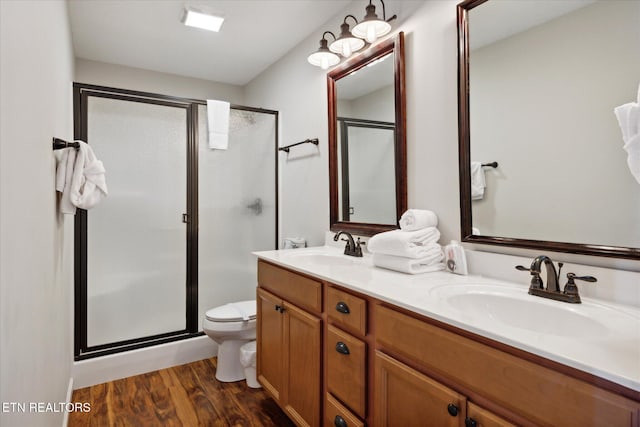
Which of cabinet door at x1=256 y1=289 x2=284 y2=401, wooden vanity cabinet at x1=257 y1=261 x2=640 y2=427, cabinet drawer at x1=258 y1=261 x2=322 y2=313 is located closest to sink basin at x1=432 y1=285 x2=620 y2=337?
wooden vanity cabinet at x1=257 y1=261 x2=640 y2=427

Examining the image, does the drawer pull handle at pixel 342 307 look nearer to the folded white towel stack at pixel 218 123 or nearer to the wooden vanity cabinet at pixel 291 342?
the wooden vanity cabinet at pixel 291 342

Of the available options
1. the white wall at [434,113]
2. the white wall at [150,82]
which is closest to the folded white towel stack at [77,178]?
the white wall at [434,113]

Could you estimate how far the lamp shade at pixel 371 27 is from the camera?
5.81 ft

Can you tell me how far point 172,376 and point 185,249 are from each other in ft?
3.01

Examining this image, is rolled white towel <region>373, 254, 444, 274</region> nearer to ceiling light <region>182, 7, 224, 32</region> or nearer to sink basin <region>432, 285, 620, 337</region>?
sink basin <region>432, 285, 620, 337</region>

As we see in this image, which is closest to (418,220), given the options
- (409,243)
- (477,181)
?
(409,243)

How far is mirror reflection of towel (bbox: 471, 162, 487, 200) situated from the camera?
149 centimetres

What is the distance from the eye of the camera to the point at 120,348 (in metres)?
2.53

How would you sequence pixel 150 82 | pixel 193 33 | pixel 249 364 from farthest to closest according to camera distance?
pixel 150 82, pixel 193 33, pixel 249 364

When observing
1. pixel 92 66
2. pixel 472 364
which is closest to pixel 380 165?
pixel 472 364

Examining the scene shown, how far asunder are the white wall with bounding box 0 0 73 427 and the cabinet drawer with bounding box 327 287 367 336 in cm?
97

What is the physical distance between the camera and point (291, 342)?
1.75 m

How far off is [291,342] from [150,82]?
2982mm

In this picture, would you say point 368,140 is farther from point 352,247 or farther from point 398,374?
point 398,374
